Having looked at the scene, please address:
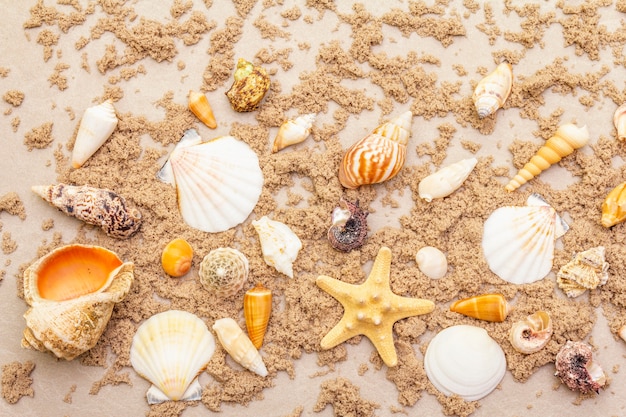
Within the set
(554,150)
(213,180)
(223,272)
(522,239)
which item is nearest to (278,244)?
(223,272)

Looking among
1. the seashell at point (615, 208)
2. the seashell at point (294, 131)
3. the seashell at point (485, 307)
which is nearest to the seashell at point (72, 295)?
the seashell at point (294, 131)

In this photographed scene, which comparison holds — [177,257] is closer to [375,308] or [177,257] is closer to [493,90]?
[375,308]

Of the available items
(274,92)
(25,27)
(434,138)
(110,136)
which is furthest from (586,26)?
(25,27)

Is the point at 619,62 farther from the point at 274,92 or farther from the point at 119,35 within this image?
the point at 119,35

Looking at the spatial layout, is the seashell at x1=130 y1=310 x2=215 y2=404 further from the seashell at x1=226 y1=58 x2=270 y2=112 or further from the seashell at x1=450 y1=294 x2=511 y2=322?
the seashell at x1=450 y1=294 x2=511 y2=322

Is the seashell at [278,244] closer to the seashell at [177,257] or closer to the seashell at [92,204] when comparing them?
the seashell at [177,257]

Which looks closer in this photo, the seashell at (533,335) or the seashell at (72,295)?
the seashell at (72,295)

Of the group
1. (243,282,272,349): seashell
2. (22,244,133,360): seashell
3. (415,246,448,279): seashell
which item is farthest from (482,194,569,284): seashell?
(22,244,133,360): seashell
